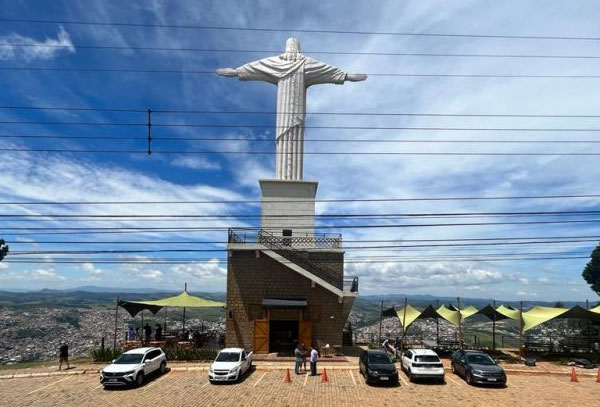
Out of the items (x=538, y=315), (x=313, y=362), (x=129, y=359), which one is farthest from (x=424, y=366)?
(x=129, y=359)

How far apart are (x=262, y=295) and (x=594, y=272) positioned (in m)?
62.8

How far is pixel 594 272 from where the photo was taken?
234 ft

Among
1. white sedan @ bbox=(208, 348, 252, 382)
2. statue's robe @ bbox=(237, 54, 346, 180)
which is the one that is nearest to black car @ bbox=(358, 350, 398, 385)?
white sedan @ bbox=(208, 348, 252, 382)

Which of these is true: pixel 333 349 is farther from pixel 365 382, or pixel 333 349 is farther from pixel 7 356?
pixel 7 356

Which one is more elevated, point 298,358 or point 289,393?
point 298,358

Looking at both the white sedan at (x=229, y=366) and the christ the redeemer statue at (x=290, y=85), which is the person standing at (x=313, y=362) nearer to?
the white sedan at (x=229, y=366)

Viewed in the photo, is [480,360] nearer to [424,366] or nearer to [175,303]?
[424,366]

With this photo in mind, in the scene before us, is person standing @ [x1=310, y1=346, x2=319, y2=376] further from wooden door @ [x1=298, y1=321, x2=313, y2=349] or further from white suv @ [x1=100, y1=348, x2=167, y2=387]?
white suv @ [x1=100, y1=348, x2=167, y2=387]

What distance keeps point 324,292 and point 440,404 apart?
1266 centimetres

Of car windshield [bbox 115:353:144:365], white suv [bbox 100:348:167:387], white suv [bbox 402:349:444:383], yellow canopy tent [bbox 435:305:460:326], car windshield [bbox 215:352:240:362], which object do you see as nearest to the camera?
white suv [bbox 100:348:167:387]

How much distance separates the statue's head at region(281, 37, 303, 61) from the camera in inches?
1346

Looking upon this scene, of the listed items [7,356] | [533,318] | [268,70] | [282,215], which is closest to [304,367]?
[282,215]

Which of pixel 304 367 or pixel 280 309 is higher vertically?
pixel 280 309

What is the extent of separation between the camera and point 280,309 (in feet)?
100
